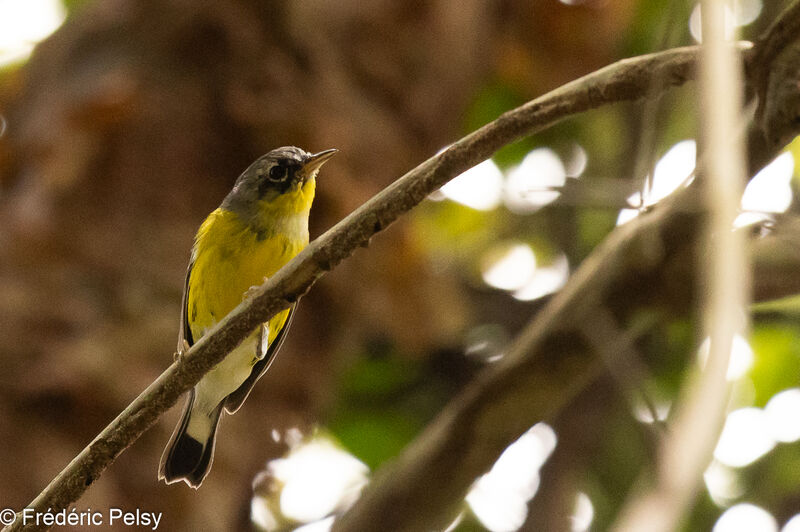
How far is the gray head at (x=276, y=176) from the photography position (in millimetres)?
4652

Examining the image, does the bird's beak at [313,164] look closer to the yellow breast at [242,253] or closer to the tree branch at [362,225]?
the yellow breast at [242,253]

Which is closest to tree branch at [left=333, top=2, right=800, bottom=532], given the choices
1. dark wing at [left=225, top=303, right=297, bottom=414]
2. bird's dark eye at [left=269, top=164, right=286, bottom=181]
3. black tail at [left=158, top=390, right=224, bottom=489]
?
black tail at [left=158, top=390, right=224, bottom=489]

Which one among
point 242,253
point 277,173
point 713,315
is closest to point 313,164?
point 277,173

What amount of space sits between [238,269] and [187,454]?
3.28ft

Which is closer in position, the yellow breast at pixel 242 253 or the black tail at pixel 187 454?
the black tail at pixel 187 454

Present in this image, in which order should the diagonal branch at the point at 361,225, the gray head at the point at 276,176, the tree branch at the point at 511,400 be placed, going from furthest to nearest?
the gray head at the point at 276,176
the tree branch at the point at 511,400
the diagonal branch at the point at 361,225

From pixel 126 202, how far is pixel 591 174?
380 cm

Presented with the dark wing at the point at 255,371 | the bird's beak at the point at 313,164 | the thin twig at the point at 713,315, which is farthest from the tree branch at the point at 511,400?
the thin twig at the point at 713,315

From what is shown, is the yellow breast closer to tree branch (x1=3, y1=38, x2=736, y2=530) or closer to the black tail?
the black tail

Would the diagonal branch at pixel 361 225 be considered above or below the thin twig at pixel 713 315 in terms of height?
above

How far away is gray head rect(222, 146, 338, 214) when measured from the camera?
4652 millimetres

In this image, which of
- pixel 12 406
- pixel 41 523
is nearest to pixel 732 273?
pixel 41 523

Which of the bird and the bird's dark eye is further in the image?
the bird's dark eye

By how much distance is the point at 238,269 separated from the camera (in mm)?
4492
